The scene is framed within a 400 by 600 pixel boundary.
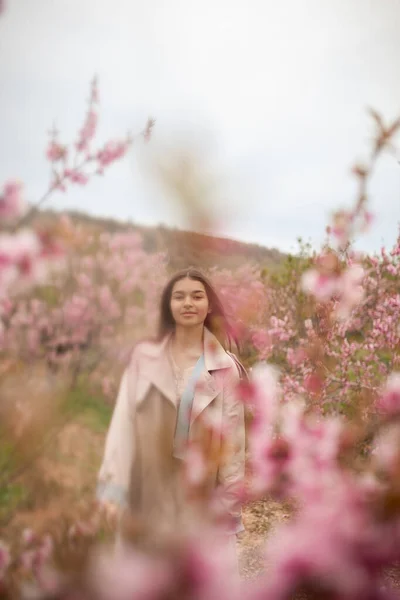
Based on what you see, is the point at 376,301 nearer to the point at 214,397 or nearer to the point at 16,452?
the point at 214,397

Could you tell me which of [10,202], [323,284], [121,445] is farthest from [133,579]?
[121,445]

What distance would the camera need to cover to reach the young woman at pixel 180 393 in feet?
5.11

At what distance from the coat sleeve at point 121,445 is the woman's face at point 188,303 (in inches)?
10.7

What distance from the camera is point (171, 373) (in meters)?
1.80

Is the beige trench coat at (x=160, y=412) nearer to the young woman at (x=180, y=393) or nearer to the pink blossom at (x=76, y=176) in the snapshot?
the young woman at (x=180, y=393)

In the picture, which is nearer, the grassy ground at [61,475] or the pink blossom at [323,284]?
the grassy ground at [61,475]

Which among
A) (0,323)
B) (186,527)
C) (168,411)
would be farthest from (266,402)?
(168,411)

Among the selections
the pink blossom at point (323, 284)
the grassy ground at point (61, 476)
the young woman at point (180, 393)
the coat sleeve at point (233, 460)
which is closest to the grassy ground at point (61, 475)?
the grassy ground at point (61, 476)

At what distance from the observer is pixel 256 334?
17.2 feet

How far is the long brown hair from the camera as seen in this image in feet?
6.12

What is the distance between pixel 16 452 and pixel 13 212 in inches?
18.0

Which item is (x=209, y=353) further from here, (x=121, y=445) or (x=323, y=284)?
(x=323, y=284)

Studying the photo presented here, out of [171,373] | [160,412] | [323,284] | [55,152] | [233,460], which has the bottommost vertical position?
[233,460]

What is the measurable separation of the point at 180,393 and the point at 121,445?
0.99ft
